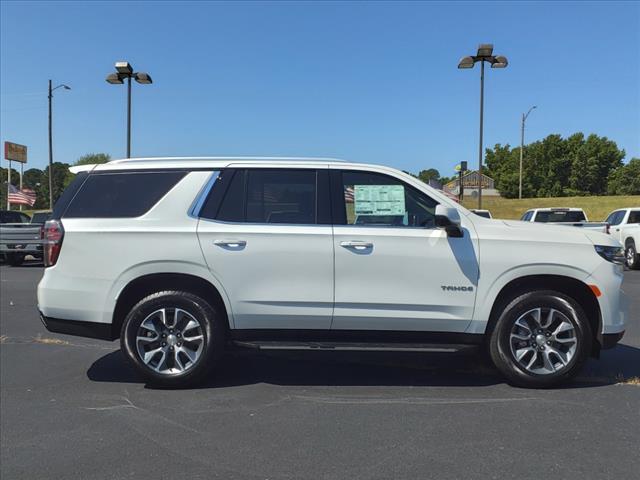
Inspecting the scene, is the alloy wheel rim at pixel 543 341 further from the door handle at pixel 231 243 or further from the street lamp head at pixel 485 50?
the street lamp head at pixel 485 50

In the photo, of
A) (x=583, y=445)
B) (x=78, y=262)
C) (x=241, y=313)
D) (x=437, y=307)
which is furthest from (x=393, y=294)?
(x=78, y=262)

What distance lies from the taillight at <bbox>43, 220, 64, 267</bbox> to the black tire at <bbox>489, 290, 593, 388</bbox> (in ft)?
12.4

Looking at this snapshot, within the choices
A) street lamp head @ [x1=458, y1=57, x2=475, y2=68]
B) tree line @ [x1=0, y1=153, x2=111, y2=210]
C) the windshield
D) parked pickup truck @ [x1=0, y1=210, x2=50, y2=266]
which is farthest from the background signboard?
the windshield

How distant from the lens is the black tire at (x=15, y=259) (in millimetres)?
17356

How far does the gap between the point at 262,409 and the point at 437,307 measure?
5.37ft

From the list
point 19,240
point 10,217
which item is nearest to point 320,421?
point 19,240

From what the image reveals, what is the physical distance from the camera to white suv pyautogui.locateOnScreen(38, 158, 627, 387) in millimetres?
4422

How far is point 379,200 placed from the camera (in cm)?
467

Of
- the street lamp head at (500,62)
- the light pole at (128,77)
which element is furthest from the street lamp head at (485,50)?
the light pole at (128,77)

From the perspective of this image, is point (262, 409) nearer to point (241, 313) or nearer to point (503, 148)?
point (241, 313)

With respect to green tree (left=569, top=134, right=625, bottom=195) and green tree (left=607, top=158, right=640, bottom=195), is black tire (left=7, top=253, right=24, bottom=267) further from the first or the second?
green tree (left=607, top=158, right=640, bottom=195)

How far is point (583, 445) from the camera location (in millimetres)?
3490

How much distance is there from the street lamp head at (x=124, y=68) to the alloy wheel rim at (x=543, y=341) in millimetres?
17580

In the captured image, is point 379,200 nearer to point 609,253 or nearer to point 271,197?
point 271,197
